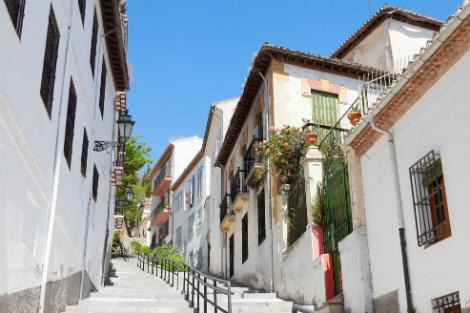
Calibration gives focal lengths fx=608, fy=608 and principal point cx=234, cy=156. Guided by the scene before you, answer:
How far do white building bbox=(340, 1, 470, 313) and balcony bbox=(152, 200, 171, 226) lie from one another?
32.4m

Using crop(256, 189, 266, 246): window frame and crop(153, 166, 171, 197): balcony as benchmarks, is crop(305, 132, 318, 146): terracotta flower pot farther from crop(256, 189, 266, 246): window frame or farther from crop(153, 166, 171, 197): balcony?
crop(153, 166, 171, 197): balcony

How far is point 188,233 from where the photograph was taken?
36.8 metres

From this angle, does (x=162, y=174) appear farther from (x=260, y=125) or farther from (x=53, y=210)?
(x=53, y=210)

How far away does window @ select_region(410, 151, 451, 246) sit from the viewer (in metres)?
9.33

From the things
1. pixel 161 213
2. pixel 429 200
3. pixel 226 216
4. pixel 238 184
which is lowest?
pixel 429 200

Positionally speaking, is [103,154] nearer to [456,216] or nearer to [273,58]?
[273,58]

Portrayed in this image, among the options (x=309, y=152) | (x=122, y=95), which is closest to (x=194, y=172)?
Answer: (x=122, y=95)

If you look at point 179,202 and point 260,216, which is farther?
point 179,202

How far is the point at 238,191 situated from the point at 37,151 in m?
13.7

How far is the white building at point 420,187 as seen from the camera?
8727 mm

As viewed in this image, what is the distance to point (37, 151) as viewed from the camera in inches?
359

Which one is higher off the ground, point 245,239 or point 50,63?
point 50,63

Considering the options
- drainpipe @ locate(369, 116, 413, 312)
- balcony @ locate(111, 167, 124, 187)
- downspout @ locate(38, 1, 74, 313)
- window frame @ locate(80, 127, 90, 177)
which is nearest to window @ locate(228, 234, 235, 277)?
balcony @ locate(111, 167, 124, 187)

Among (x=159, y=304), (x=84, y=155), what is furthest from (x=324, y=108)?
(x=159, y=304)
